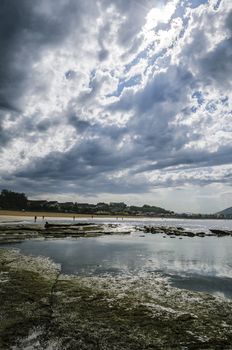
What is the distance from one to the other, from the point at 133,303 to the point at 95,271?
30.5 feet

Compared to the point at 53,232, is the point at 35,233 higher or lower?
lower

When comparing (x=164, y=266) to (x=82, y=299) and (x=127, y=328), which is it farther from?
(x=127, y=328)

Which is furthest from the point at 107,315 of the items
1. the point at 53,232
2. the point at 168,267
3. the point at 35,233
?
the point at 53,232

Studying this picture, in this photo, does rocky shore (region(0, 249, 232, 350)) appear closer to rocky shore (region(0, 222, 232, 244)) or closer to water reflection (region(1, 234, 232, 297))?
water reflection (region(1, 234, 232, 297))

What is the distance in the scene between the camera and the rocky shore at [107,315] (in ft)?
33.5

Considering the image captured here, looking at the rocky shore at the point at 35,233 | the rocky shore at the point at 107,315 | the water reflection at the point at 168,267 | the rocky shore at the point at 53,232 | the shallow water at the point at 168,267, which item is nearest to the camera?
the rocky shore at the point at 107,315

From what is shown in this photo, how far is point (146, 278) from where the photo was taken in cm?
2125

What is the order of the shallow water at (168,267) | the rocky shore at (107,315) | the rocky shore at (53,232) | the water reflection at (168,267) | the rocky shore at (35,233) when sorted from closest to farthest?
the rocky shore at (107,315) → the shallow water at (168,267) → the water reflection at (168,267) → the rocky shore at (35,233) → the rocky shore at (53,232)

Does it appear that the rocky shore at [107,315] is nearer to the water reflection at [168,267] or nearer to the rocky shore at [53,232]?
the water reflection at [168,267]

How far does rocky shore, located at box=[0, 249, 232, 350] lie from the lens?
33.5ft

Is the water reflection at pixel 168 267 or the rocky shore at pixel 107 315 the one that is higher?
the rocky shore at pixel 107 315

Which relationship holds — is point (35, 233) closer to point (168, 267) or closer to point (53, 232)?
point (53, 232)

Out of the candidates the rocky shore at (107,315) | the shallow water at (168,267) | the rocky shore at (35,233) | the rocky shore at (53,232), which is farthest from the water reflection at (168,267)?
the rocky shore at (53,232)

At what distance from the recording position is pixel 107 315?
12.8 meters
